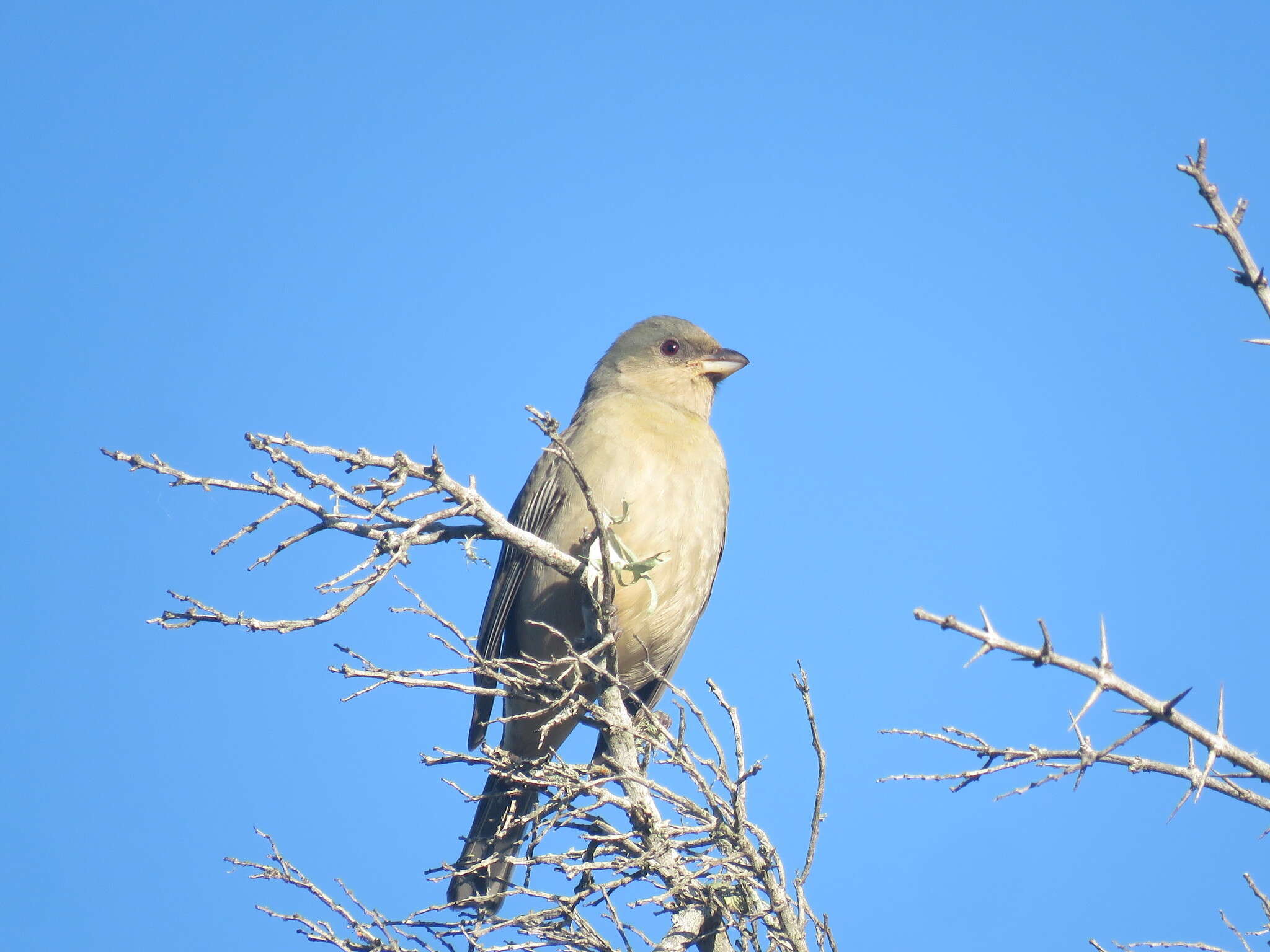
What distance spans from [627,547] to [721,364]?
1966 millimetres

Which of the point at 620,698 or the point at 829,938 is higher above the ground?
the point at 620,698

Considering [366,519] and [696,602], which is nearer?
[366,519]

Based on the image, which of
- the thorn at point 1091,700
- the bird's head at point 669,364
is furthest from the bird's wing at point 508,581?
the thorn at point 1091,700

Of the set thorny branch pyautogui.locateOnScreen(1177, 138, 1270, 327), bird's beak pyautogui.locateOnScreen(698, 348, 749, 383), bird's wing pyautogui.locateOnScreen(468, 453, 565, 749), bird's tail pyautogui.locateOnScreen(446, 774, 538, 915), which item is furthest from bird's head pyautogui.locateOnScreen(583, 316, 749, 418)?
thorny branch pyautogui.locateOnScreen(1177, 138, 1270, 327)

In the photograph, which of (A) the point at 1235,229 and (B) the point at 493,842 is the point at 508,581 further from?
(A) the point at 1235,229

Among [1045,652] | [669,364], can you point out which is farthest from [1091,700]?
[669,364]

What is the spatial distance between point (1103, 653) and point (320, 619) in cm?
224

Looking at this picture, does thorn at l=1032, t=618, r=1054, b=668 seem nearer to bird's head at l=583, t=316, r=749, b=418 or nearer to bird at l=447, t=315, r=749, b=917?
bird at l=447, t=315, r=749, b=917

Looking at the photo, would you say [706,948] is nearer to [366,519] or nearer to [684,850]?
[684,850]

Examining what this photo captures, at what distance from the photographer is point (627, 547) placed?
5344 mm

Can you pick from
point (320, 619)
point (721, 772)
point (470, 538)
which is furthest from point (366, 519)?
point (721, 772)

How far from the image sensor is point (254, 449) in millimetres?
3529

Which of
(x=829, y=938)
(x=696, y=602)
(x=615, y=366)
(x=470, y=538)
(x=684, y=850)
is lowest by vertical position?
(x=829, y=938)

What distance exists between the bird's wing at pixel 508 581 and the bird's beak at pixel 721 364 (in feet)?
4.25
